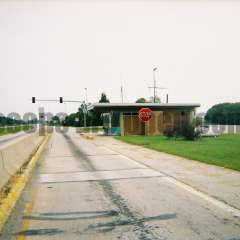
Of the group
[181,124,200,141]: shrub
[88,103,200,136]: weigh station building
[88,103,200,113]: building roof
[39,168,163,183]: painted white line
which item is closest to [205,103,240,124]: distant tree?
[88,103,200,113]: building roof

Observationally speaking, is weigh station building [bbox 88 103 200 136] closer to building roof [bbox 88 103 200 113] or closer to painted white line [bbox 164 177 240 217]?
building roof [bbox 88 103 200 113]

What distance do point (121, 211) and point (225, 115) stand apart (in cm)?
11859

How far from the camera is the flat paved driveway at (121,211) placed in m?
6.69

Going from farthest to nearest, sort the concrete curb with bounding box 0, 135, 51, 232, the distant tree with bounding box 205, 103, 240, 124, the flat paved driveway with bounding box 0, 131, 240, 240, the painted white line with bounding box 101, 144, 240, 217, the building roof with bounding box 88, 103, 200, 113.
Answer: the distant tree with bounding box 205, 103, 240, 124 < the building roof with bounding box 88, 103, 200, 113 < the painted white line with bounding box 101, 144, 240, 217 < the concrete curb with bounding box 0, 135, 51, 232 < the flat paved driveway with bounding box 0, 131, 240, 240

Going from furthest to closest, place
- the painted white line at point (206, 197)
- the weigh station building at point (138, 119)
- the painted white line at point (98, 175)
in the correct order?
the weigh station building at point (138, 119) < the painted white line at point (98, 175) < the painted white line at point (206, 197)

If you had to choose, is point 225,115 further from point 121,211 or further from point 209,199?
point 121,211

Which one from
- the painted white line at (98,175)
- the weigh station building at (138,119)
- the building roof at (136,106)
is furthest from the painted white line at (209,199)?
the weigh station building at (138,119)

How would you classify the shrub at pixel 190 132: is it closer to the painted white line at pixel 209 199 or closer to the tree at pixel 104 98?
the painted white line at pixel 209 199

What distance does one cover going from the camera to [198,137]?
38.3m

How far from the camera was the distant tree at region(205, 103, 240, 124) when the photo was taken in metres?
115

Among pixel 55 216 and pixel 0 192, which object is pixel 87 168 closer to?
pixel 0 192

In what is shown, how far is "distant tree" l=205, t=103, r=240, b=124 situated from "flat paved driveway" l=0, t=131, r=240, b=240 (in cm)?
10081

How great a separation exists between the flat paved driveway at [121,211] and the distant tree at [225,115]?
101m

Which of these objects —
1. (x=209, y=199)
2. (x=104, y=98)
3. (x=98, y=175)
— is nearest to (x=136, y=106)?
(x=98, y=175)
